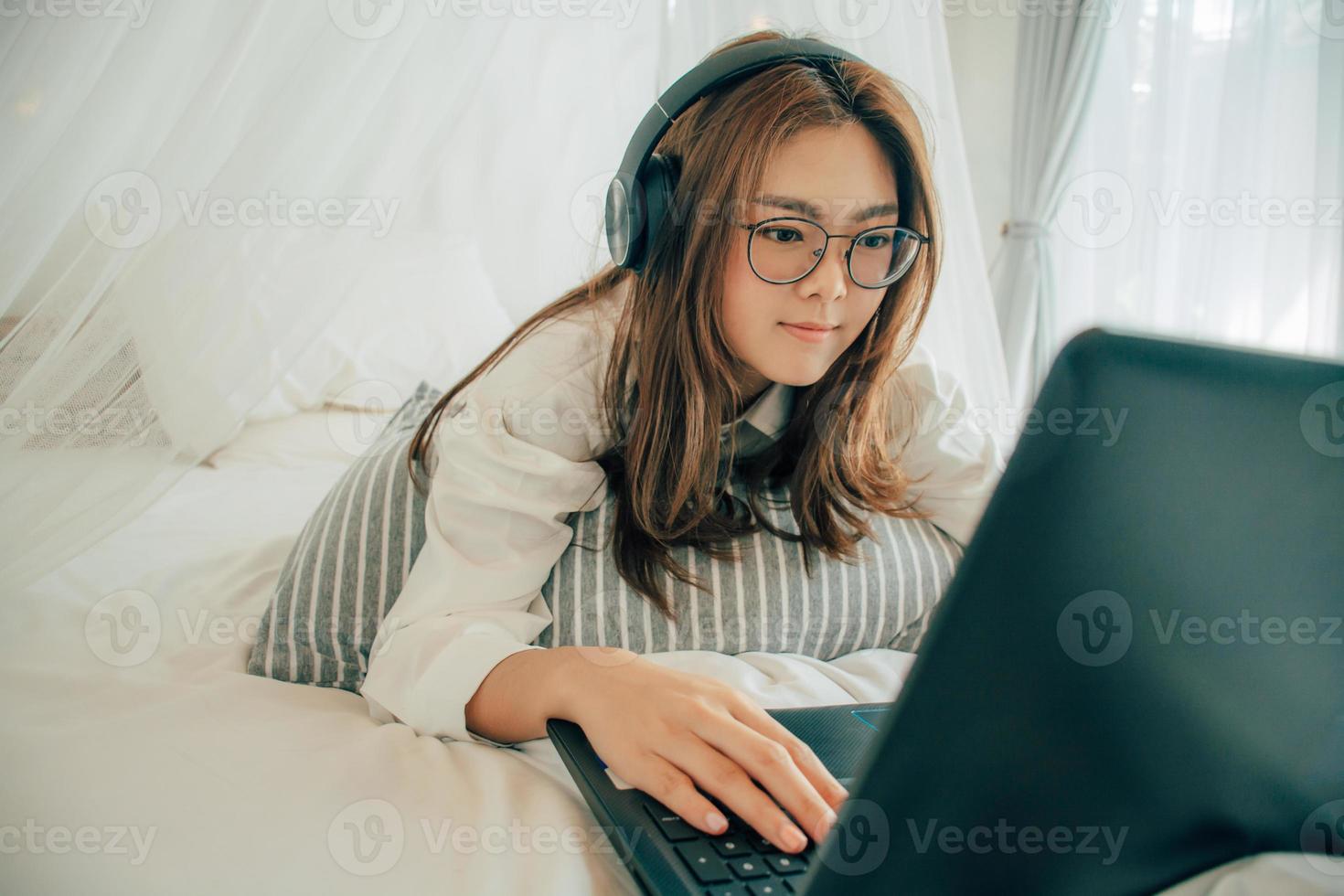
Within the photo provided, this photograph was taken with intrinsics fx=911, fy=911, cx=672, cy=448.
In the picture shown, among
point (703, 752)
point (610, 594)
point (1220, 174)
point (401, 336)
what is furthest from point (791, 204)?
point (1220, 174)

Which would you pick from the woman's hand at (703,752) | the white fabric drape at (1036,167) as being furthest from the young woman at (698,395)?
the white fabric drape at (1036,167)

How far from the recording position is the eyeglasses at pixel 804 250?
831 mm

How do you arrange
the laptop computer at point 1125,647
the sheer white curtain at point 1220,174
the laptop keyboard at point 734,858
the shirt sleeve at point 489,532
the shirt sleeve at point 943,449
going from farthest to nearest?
the sheer white curtain at point 1220,174, the shirt sleeve at point 943,449, the shirt sleeve at point 489,532, the laptop keyboard at point 734,858, the laptop computer at point 1125,647

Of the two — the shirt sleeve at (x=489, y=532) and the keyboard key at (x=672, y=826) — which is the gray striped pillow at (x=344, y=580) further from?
the keyboard key at (x=672, y=826)

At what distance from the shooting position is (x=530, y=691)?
0.66 meters

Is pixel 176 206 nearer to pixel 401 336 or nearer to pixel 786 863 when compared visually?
pixel 786 863

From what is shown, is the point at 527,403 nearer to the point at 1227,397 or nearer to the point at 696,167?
the point at 696,167

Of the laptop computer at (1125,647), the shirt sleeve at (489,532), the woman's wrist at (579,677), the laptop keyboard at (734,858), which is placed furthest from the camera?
the shirt sleeve at (489,532)

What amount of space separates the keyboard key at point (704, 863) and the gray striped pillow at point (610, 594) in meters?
0.37

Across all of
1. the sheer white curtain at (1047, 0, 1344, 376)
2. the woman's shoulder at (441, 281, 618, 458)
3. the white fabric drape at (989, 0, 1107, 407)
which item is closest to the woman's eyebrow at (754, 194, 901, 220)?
the woman's shoulder at (441, 281, 618, 458)

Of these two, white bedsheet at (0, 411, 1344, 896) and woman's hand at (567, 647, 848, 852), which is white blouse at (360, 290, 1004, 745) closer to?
white bedsheet at (0, 411, 1344, 896)

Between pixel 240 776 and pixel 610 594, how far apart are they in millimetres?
342

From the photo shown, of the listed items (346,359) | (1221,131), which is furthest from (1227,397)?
(1221,131)

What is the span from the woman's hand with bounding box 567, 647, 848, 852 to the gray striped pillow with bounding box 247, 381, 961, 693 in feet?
0.77
